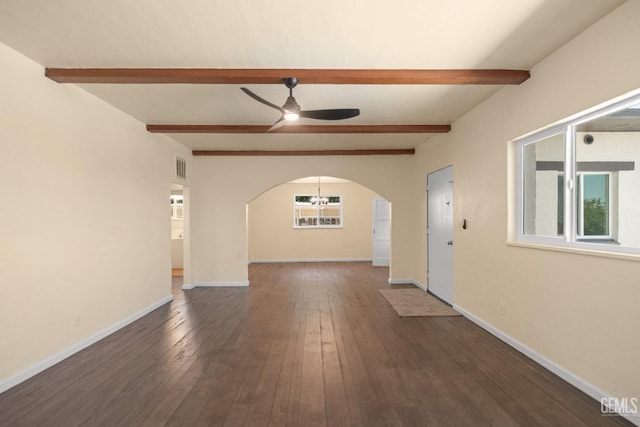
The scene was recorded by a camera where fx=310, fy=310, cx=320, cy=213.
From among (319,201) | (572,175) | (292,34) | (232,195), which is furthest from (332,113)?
(319,201)

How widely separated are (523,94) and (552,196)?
101cm

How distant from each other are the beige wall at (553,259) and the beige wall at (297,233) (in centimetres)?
532

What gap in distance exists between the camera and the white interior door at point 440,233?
4719mm

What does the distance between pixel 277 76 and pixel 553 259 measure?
2.85 meters

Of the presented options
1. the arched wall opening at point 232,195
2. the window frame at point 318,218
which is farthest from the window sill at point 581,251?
the window frame at point 318,218

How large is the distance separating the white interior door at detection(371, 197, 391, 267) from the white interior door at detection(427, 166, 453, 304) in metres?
2.81

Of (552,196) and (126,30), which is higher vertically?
(126,30)

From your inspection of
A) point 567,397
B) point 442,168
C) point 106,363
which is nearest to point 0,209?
point 106,363

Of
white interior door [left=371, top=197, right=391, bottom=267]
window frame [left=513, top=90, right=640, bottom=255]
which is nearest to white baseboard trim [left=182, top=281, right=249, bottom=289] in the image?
white interior door [left=371, top=197, right=391, bottom=267]

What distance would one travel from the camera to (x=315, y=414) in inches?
83.5

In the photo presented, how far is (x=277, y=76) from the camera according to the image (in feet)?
9.07

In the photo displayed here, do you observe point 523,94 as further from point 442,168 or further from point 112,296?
point 112,296

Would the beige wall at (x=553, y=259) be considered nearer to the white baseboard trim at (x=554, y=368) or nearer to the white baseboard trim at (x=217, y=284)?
the white baseboard trim at (x=554, y=368)

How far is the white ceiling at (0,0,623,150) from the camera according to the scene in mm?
1999
